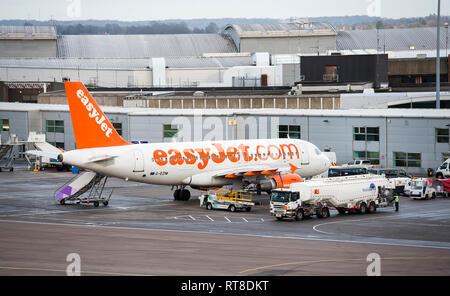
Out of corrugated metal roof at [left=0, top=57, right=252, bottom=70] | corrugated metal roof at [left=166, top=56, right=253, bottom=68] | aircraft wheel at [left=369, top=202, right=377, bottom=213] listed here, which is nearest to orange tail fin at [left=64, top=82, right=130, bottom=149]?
aircraft wheel at [left=369, top=202, right=377, bottom=213]

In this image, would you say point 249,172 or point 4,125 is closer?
point 249,172

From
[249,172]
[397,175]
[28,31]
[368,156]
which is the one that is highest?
[28,31]

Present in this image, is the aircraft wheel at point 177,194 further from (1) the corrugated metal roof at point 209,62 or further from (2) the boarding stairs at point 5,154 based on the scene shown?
(1) the corrugated metal roof at point 209,62

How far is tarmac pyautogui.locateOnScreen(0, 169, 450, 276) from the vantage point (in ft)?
134

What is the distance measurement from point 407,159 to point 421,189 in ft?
58.1

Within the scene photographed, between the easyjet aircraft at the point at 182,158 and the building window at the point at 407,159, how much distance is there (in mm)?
15142

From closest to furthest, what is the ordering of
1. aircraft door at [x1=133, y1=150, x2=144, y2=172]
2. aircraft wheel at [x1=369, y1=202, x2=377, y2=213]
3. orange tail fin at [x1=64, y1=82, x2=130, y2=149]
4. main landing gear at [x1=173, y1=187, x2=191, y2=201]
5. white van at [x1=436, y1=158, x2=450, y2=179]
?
aircraft wheel at [x1=369, y1=202, x2=377, y2=213], orange tail fin at [x1=64, y1=82, x2=130, y2=149], aircraft door at [x1=133, y1=150, x2=144, y2=172], main landing gear at [x1=173, y1=187, x2=191, y2=201], white van at [x1=436, y1=158, x2=450, y2=179]

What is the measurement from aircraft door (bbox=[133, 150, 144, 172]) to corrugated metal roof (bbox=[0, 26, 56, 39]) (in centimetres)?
12820

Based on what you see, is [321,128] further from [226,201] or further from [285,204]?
[285,204]

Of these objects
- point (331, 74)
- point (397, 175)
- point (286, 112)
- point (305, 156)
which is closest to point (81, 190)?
point (305, 156)

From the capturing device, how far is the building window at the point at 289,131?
96.0 meters

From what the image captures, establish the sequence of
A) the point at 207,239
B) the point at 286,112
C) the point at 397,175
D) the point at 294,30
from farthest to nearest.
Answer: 1. the point at 294,30
2. the point at 286,112
3. the point at 397,175
4. the point at 207,239

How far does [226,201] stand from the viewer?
65.2m

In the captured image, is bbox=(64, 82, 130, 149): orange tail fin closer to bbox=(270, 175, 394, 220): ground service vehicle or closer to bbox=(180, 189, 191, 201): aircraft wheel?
bbox=(180, 189, 191, 201): aircraft wheel
